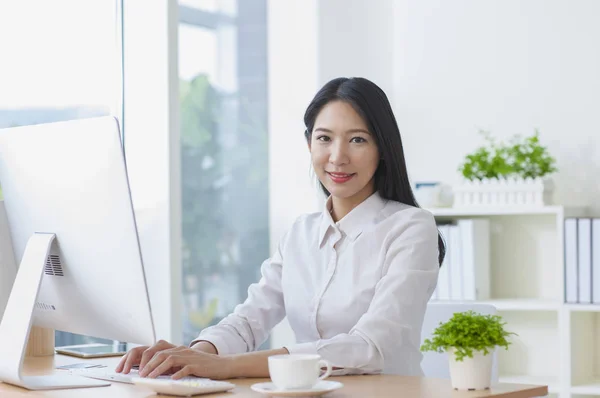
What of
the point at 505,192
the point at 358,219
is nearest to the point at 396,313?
the point at 358,219

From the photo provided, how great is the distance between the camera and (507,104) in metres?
3.68

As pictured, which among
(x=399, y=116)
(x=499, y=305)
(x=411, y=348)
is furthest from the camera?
(x=399, y=116)

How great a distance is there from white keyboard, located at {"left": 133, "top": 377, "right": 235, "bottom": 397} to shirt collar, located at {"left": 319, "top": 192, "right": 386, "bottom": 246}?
68 cm

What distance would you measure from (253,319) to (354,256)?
322 millimetres

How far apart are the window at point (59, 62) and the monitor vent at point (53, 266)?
141 centimetres

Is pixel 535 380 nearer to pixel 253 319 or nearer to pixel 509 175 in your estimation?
pixel 509 175

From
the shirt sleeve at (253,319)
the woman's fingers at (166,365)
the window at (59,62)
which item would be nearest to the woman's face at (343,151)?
the shirt sleeve at (253,319)

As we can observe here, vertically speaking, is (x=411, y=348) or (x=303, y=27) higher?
(x=303, y=27)

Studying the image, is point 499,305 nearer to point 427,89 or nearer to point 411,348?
point 427,89

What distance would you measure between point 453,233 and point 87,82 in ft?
5.17

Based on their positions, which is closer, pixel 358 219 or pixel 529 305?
pixel 358 219

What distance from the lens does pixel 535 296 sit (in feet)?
11.8

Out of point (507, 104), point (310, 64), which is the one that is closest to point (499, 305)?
point (507, 104)

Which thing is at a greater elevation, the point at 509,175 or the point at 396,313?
the point at 509,175
